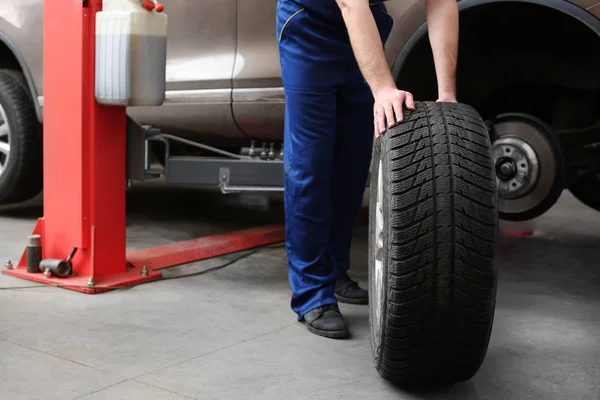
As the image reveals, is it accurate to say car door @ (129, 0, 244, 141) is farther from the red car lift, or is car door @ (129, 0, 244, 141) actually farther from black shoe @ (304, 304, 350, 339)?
black shoe @ (304, 304, 350, 339)

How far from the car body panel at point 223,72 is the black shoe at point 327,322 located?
1.17 meters

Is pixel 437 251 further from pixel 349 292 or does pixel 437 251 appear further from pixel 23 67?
pixel 23 67

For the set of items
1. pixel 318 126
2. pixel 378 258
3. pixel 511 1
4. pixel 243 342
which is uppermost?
pixel 511 1

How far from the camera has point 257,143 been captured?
409 cm

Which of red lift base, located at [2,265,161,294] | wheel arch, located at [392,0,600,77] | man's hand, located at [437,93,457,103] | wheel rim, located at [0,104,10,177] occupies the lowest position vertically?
red lift base, located at [2,265,161,294]

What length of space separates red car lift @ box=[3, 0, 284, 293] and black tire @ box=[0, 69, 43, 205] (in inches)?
43.0

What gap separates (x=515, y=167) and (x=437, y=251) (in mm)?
1751

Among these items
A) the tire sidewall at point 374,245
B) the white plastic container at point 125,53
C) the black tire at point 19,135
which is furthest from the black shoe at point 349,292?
the black tire at point 19,135

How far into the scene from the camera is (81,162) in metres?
3.14

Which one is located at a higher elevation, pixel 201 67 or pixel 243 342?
pixel 201 67

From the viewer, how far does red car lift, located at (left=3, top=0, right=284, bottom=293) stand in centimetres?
312

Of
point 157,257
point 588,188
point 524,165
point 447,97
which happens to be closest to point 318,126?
point 447,97

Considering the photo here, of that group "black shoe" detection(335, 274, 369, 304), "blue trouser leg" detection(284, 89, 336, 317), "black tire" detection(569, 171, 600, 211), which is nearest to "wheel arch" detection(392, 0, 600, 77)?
"blue trouser leg" detection(284, 89, 336, 317)

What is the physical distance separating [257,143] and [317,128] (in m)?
1.40
